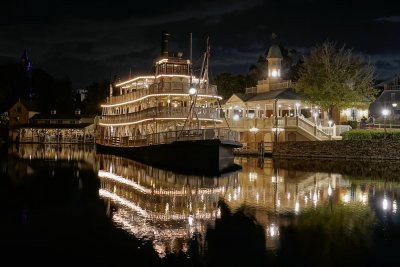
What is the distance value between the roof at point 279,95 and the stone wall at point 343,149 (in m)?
8.53

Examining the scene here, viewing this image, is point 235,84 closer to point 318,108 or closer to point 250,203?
point 318,108

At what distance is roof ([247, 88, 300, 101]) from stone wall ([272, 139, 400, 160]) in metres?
8.53

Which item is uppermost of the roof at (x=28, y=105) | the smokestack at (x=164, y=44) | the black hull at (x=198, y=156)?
the smokestack at (x=164, y=44)

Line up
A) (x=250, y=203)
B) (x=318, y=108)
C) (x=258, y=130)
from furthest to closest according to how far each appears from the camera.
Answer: (x=318, y=108)
(x=258, y=130)
(x=250, y=203)

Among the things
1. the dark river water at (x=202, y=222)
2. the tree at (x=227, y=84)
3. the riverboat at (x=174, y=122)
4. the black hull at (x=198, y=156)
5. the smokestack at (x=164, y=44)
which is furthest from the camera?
the tree at (x=227, y=84)

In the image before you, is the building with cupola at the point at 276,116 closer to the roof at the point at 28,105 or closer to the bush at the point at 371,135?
the bush at the point at 371,135

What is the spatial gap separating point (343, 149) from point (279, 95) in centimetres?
1334

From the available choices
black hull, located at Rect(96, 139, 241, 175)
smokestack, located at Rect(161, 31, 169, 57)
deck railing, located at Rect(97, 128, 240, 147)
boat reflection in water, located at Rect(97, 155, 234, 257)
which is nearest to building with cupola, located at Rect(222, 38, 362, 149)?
deck railing, located at Rect(97, 128, 240, 147)

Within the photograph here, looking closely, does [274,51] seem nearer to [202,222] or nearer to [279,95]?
[279,95]

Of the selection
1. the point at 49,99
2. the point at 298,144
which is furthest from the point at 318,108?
the point at 49,99

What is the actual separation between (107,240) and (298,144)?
36677 mm

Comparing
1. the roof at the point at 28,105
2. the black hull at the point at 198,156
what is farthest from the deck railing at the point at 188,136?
the roof at the point at 28,105

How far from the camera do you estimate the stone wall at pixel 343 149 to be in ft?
140

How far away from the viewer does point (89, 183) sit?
27703 millimetres
